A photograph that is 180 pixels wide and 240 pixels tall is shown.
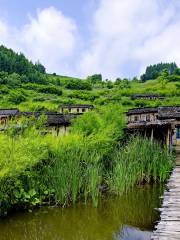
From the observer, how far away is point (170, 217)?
11.3 m

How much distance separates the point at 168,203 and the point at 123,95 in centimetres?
6874

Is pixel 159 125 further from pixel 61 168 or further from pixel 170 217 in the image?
pixel 170 217

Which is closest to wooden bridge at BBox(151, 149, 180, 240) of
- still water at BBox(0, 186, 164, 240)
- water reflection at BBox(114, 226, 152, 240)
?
water reflection at BBox(114, 226, 152, 240)

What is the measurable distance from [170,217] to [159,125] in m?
15.4

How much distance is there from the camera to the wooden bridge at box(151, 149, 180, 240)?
9.77 metres

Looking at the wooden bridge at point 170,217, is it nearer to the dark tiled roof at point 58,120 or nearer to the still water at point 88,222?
the still water at point 88,222

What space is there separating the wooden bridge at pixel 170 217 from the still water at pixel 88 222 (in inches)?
37.1

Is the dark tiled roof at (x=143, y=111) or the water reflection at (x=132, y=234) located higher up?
the dark tiled roof at (x=143, y=111)

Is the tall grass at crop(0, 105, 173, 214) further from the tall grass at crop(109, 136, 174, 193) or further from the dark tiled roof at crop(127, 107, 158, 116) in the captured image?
the dark tiled roof at crop(127, 107, 158, 116)

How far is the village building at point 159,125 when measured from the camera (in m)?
26.8

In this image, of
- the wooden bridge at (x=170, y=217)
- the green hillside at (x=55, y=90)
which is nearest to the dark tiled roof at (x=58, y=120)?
the wooden bridge at (x=170, y=217)

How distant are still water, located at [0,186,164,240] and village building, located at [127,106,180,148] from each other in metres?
7.56

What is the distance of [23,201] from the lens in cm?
1445

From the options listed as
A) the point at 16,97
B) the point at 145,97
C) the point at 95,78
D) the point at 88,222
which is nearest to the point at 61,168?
the point at 88,222
